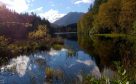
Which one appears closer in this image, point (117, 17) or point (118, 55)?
point (118, 55)

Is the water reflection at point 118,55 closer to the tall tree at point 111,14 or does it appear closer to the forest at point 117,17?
the forest at point 117,17

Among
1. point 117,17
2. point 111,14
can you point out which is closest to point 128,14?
point 117,17

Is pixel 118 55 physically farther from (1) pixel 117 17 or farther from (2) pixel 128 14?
(1) pixel 117 17

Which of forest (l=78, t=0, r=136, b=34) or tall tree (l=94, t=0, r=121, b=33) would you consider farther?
tall tree (l=94, t=0, r=121, b=33)

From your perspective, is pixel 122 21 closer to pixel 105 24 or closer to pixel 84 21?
pixel 105 24

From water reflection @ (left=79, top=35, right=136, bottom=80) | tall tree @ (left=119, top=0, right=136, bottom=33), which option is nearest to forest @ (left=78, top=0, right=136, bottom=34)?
tall tree @ (left=119, top=0, right=136, bottom=33)

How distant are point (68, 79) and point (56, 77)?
1365 millimetres

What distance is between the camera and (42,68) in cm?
2888

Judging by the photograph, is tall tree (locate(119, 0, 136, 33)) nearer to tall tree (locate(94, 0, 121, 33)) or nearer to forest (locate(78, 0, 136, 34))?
forest (locate(78, 0, 136, 34))

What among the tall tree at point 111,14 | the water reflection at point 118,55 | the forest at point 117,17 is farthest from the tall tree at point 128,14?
the water reflection at point 118,55

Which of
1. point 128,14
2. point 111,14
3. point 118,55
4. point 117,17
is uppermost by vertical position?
point 111,14

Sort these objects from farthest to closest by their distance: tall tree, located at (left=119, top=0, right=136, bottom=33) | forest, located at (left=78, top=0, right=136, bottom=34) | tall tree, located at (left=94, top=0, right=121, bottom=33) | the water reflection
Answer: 1. tall tree, located at (left=94, top=0, right=121, bottom=33)
2. forest, located at (left=78, top=0, right=136, bottom=34)
3. tall tree, located at (left=119, top=0, right=136, bottom=33)
4. the water reflection

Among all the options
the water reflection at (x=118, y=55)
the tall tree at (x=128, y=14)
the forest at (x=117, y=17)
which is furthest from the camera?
the forest at (x=117, y=17)

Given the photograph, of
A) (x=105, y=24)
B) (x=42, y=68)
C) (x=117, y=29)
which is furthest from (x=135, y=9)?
(x=42, y=68)
